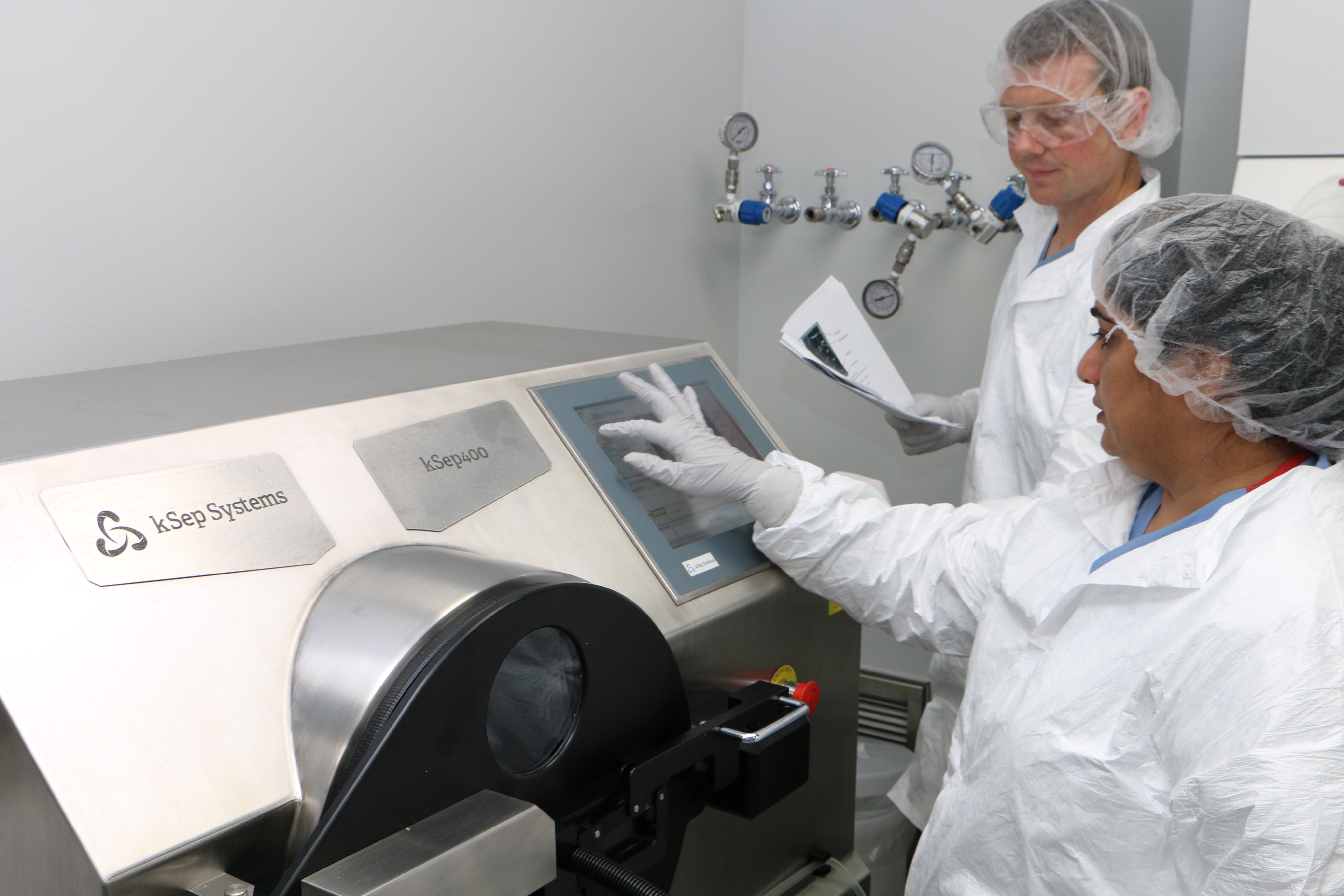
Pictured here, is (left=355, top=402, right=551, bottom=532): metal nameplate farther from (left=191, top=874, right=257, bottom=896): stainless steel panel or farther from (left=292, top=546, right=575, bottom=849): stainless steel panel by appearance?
(left=191, top=874, right=257, bottom=896): stainless steel panel

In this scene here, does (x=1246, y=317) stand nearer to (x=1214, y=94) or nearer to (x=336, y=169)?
(x=336, y=169)

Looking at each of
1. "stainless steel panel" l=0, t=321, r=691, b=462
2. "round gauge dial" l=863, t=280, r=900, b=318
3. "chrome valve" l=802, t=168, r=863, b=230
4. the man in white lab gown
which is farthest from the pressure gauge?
"stainless steel panel" l=0, t=321, r=691, b=462

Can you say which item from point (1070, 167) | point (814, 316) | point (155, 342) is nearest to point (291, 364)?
point (155, 342)

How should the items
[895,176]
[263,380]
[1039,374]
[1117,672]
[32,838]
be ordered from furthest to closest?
[895,176] < [1039,374] < [263,380] < [1117,672] < [32,838]

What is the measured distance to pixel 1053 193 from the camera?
5.00 ft

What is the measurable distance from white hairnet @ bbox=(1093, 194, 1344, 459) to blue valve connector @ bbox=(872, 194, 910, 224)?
44.2 inches

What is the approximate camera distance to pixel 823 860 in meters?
1.12

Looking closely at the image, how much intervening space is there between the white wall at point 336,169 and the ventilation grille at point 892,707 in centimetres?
90

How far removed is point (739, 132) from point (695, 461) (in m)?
1.08

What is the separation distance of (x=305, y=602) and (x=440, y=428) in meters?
0.24

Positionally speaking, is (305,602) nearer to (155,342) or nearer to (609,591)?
(609,591)

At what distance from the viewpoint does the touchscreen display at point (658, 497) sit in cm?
101

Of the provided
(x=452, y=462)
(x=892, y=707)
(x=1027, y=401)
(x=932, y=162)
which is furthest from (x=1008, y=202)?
(x=452, y=462)

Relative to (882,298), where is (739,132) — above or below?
above
